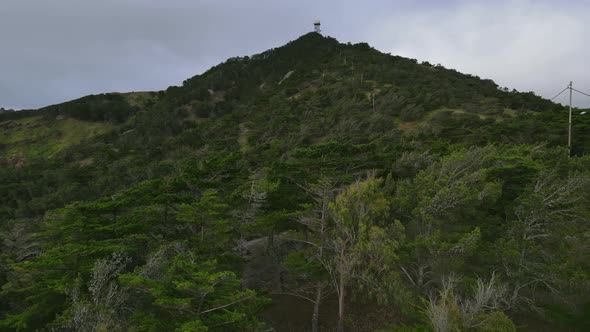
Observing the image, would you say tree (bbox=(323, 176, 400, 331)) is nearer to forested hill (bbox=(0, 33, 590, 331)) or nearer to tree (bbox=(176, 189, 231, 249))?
forested hill (bbox=(0, 33, 590, 331))

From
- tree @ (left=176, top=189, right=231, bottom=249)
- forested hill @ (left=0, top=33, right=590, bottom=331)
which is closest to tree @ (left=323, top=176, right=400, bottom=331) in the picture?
forested hill @ (left=0, top=33, right=590, bottom=331)

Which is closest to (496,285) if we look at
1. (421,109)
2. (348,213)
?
(348,213)

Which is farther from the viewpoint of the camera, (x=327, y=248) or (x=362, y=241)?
(x=327, y=248)

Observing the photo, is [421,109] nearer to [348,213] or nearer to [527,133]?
[527,133]

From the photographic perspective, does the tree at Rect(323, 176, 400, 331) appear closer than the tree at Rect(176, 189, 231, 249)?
Yes

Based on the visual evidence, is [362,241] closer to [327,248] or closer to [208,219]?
[327,248]

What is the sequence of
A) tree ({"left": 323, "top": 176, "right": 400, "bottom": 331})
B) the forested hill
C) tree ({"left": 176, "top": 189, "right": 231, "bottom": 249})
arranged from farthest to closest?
tree ({"left": 176, "top": 189, "right": 231, "bottom": 249}) → tree ({"left": 323, "top": 176, "right": 400, "bottom": 331}) → the forested hill

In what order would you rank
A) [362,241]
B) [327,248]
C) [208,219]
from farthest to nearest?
[208,219]
[327,248]
[362,241]

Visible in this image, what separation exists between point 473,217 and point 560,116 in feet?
89.9

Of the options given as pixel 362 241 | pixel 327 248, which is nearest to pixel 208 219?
pixel 327 248

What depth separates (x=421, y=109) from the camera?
152 feet

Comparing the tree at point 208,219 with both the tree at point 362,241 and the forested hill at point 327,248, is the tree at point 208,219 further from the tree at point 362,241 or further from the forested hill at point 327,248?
the tree at point 362,241

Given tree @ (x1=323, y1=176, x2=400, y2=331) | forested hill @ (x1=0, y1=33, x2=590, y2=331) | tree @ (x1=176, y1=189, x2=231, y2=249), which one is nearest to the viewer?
forested hill @ (x1=0, y1=33, x2=590, y2=331)

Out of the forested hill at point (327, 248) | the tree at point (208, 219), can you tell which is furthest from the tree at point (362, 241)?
the tree at point (208, 219)
